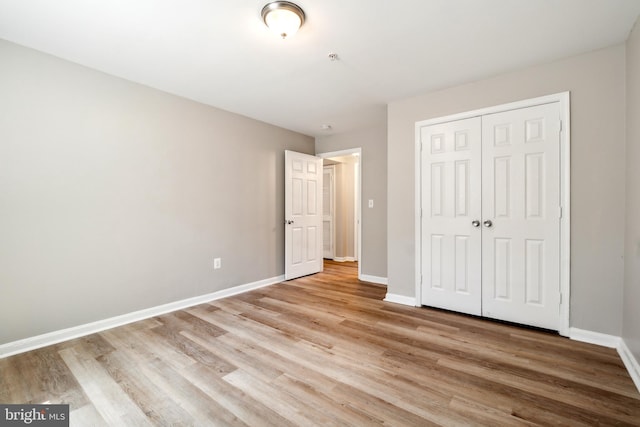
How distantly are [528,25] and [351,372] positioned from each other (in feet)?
8.92

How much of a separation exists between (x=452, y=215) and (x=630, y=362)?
1640 millimetres

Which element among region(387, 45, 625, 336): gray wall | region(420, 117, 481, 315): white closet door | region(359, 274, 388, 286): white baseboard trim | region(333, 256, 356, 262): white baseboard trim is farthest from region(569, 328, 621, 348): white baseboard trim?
region(333, 256, 356, 262): white baseboard trim

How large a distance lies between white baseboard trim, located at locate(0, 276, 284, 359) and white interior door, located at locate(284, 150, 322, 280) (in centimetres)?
104

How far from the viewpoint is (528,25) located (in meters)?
2.01

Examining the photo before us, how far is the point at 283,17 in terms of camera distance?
186 cm

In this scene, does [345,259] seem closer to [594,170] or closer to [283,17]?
[594,170]

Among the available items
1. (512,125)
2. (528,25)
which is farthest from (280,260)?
(528,25)

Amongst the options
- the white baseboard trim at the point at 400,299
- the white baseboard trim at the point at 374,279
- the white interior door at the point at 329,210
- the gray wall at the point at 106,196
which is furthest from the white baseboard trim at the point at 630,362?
the white interior door at the point at 329,210

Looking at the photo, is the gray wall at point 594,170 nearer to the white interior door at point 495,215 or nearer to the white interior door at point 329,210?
the white interior door at point 495,215

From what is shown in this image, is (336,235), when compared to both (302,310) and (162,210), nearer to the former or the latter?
(302,310)

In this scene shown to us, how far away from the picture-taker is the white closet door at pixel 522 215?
2523 millimetres

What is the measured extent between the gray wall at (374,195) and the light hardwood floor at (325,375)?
5.34ft

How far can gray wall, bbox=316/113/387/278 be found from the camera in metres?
4.41

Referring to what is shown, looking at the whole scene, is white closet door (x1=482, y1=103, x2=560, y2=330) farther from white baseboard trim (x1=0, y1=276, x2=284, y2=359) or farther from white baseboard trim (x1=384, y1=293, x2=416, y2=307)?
white baseboard trim (x1=0, y1=276, x2=284, y2=359)
